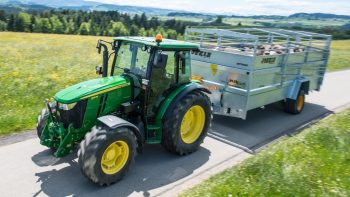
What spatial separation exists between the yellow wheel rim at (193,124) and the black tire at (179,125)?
9 centimetres

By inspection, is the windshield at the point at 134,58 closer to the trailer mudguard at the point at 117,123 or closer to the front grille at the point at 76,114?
the trailer mudguard at the point at 117,123

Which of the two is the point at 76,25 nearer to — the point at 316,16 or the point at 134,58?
the point at 134,58

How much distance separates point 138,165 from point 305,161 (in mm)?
3025

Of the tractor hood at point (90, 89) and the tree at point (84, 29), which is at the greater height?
the tractor hood at point (90, 89)

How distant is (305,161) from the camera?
20.7 feet

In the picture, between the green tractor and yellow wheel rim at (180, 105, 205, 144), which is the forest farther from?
the green tractor

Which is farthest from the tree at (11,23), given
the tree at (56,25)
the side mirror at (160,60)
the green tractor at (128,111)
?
the side mirror at (160,60)

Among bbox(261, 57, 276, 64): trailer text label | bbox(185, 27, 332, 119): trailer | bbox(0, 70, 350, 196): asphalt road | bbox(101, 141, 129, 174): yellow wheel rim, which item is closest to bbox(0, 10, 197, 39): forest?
bbox(185, 27, 332, 119): trailer

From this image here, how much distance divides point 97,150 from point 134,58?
86.7 inches

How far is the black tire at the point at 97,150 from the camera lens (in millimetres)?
5246

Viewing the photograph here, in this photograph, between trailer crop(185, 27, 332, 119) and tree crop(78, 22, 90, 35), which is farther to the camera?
tree crop(78, 22, 90, 35)

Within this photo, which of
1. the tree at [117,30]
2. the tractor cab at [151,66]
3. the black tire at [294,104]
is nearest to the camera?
the tractor cab at [151,66]

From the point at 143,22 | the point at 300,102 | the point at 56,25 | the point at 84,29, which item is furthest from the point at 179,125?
the point at 143,22

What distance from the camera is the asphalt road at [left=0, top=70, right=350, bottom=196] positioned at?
5.50 metres
